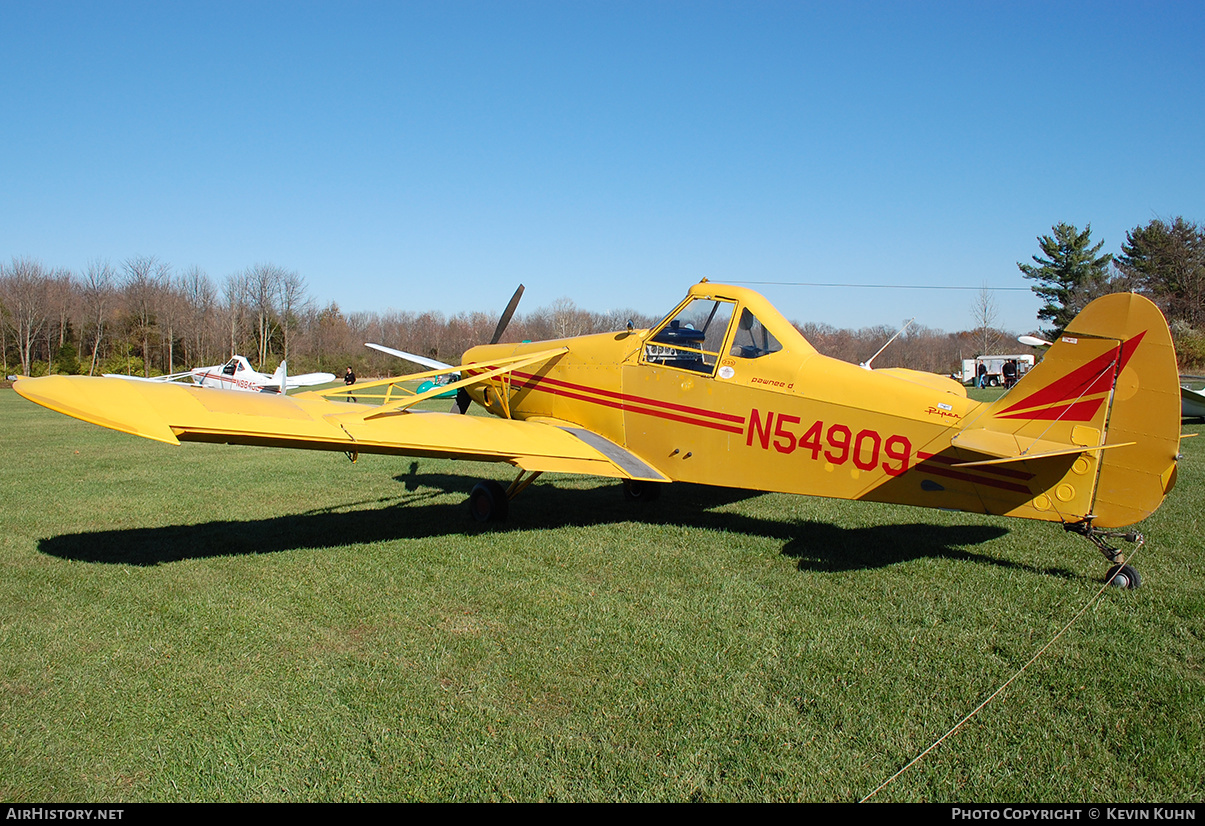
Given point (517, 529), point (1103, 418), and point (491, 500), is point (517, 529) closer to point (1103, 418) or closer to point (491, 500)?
point (491, 500)

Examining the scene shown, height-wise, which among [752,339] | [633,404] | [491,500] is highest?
[752,339]

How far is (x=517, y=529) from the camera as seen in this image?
744cm

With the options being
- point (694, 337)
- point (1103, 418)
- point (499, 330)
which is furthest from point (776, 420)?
point (499, 330)

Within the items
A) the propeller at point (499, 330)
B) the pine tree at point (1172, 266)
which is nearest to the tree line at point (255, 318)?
the pine tree at point (1172, 266)

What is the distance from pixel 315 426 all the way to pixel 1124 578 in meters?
6.55

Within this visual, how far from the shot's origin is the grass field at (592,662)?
3014 millimetres

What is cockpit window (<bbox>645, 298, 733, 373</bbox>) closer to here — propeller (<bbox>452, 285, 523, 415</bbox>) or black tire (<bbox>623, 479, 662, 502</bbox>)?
black tire (<bbox>623, 479, 662, 502</bbox>)

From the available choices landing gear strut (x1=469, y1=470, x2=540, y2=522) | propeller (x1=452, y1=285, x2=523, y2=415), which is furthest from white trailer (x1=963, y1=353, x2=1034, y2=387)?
landing gear strut (x1=469, y1=470, x2=540, y2=522)

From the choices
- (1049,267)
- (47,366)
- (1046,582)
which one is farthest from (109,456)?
(1049,267)

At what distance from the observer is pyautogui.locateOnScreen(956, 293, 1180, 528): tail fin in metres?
4.73

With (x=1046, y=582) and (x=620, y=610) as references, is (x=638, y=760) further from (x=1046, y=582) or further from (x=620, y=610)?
(x=1046, y=582)

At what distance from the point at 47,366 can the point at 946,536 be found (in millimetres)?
60602

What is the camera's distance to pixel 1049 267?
53031 mm

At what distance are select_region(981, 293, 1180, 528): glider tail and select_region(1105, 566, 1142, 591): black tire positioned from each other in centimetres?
48
